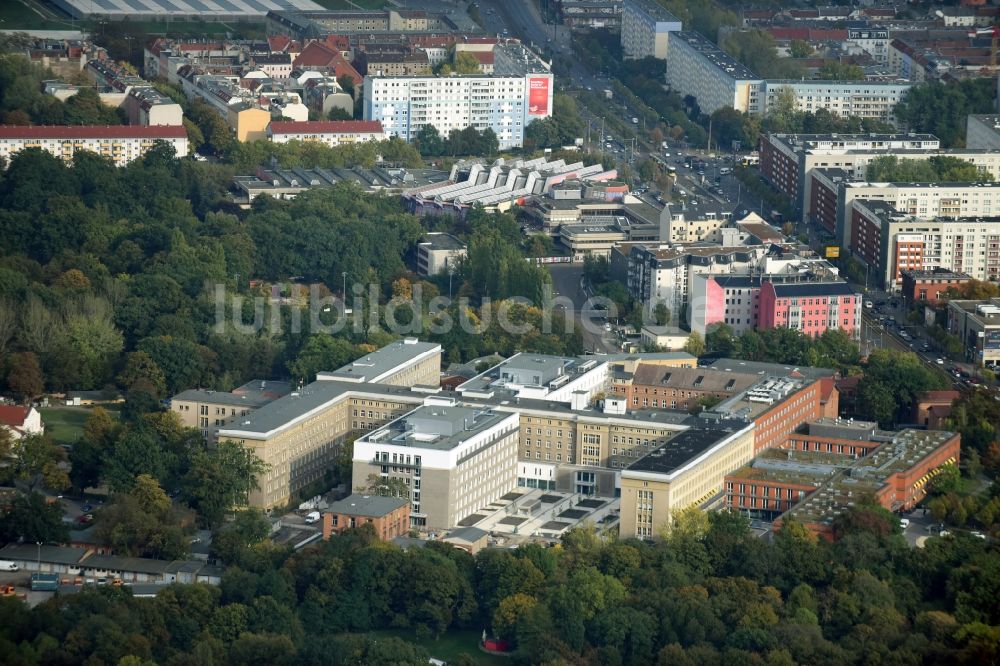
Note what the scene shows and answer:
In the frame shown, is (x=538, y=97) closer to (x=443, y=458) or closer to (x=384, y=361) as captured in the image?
(x=384, y=361)

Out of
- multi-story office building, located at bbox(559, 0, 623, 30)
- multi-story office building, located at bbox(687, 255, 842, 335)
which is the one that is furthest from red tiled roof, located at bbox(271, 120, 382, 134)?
multi-story office building, located at bbox(687, 255, 842, 335)

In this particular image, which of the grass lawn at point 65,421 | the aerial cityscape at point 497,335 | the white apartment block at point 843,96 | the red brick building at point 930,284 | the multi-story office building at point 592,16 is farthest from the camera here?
the multi-story office building at point 592,16

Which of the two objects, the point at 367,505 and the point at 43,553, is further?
the point at 367,505

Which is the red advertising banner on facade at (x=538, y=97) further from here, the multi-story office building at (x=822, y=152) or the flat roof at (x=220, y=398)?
the flat roof at (x=220, y=398)

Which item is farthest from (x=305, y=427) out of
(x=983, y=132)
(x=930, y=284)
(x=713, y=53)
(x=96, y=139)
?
(x=713, y=53)

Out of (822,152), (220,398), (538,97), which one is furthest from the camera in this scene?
(538,97)

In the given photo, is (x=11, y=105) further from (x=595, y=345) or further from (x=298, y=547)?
(x=298, y=547)

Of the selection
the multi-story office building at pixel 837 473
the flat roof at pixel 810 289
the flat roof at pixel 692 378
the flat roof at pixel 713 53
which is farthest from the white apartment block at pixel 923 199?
the multi-story office building at pixel 837 473
